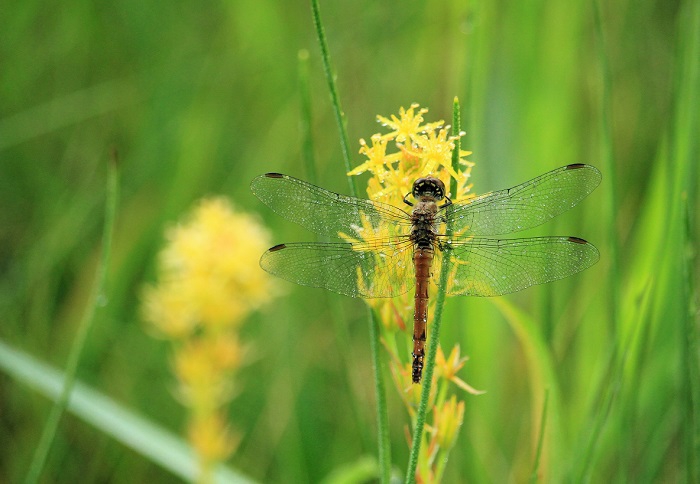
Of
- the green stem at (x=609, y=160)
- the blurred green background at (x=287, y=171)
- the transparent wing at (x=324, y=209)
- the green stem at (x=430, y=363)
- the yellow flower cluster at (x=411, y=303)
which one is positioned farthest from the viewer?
the blurred green background at (x=287, y=171)

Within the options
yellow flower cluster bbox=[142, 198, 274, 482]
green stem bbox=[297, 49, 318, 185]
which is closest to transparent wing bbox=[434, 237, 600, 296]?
green stem bbox=[297, 49, 318, 185]

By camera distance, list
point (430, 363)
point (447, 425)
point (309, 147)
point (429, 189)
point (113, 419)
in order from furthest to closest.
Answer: point (113, 419), point (429, 189), point (309, 147), point (447, 425), point (430, 363)

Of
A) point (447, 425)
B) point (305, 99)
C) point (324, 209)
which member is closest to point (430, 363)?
point (447, 425)

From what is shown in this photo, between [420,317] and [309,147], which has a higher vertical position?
[309,147]

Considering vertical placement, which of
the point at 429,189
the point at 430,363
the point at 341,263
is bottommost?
the point at 430,363

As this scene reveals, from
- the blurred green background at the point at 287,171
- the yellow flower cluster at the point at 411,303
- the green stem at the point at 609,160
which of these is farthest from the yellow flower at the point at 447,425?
the blurred green background at the point at 287,171

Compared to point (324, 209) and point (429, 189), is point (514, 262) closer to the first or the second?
point (429, 189)

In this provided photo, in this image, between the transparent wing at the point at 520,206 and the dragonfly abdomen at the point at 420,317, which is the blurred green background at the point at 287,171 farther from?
the dragonfly abdomen at the point at 420,317
